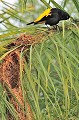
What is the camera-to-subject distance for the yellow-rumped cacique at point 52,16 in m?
1.16

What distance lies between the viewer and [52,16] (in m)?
1.23

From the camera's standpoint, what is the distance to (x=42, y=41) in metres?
0.87

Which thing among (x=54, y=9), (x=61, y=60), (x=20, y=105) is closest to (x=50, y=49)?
(x=61, y=60)

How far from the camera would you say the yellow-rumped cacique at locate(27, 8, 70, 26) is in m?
1.16

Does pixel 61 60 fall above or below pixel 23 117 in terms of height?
above

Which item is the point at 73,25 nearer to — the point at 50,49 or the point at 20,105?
the point at 50,49

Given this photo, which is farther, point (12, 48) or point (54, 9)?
point (54, 9)

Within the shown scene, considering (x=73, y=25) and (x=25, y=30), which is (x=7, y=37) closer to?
(x=25, y=30)

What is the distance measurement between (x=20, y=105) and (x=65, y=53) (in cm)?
16

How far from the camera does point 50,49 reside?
35.3 inches

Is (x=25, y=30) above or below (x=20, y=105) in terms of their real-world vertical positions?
above

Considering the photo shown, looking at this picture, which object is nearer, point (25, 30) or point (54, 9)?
point (25, 30)

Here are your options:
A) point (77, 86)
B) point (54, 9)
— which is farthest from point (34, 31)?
point (54, 9)

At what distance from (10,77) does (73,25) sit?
0.64 feet
